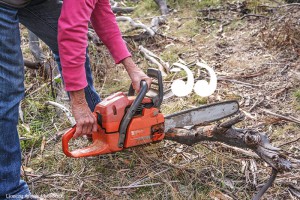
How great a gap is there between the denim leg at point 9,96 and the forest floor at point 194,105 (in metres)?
0.36

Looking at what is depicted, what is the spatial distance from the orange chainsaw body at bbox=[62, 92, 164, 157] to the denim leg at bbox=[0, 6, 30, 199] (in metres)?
0.30

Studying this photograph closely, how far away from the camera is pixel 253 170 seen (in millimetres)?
2383

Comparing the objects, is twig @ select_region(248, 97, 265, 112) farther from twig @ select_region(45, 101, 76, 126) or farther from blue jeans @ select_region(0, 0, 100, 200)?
blue jeans @ select_region(0, 0, 100, 200)

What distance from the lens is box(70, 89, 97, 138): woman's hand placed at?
200cm

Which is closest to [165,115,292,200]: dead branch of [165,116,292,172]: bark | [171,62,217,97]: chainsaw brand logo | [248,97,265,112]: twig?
[165,116,292,172]: bark

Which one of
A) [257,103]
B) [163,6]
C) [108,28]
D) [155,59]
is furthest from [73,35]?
[163,6]

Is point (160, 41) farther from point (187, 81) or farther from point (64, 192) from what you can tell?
point (64, 192)

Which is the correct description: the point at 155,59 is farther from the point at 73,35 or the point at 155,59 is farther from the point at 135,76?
the point at 73,35

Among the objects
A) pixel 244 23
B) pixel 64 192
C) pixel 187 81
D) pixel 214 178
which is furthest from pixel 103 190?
pixel 244 23

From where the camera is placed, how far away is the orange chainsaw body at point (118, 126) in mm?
2188

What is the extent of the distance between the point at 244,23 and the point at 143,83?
3.50 metres

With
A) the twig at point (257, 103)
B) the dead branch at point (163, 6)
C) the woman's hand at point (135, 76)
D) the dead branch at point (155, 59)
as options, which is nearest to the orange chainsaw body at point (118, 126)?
the woman's hand at point (135, 76)

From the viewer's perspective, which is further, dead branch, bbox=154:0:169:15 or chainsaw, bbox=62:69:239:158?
Result: dead branch, bbox=154:0:169:15

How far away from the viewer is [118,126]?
2229 mm
